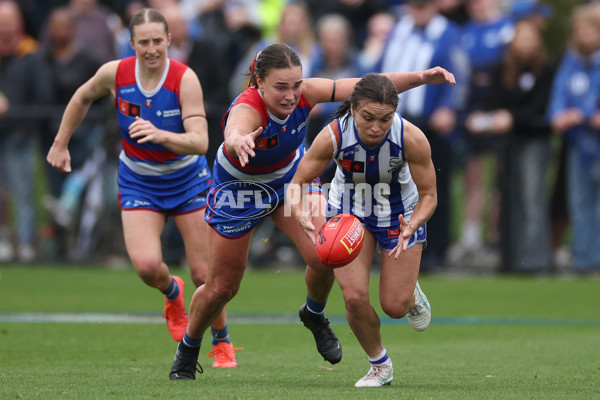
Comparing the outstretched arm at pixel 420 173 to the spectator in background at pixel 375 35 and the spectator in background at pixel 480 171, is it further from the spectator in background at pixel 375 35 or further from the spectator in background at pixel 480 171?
the spectator in background at pixel 375 35

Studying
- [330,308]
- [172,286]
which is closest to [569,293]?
[330,308]

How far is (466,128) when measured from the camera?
1477 cm

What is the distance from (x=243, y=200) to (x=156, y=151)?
1264 mm

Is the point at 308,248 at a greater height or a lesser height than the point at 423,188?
lesser

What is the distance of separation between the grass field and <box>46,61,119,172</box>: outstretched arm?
1.60 m

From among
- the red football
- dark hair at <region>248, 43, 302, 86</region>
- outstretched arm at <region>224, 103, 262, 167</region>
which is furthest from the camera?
dark hair at <region>248, 43, 302, 86</region>

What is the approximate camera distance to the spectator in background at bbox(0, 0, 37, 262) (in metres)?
15.3

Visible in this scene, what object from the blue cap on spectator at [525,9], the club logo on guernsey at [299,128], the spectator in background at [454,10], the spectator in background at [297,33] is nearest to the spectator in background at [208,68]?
the spectator in background at [297,33]

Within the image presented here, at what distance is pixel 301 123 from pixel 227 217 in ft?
2.74

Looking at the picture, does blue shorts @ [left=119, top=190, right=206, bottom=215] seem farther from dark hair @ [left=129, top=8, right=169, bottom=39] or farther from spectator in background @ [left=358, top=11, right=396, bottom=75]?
spectator in background @ [left=358, top=11, right=396, bottom=75]

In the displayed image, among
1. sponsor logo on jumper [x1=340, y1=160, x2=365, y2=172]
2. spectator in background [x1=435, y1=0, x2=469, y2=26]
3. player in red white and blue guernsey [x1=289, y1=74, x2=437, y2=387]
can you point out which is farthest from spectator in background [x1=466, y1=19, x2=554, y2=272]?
sponsor logo on jumper [x1=340, y1=160, x2=365, y2=172]

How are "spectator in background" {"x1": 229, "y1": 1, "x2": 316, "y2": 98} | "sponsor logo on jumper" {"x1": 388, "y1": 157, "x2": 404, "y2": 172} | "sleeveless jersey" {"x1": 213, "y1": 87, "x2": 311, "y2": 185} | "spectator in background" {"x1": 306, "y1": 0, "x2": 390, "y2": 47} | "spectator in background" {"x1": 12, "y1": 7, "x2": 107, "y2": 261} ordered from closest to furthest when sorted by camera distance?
1. "sponsor logo on jumper" {"x1": 388, "y1": 157, "x2": 404, "y2": 172}
2. "sleeveless jersey" {"x1": 213, "y1": 87, "x2": 311, "y2": 185}
3. "spectator in background" {"x1": 229, "y1": 1, "x2": 316, "y2": 98}
4. "spectator in background" {"x1": 12, "y1": 7, "x2": 107, "y2": 261}
5. "spectator in background" {"x1": 306, "y1": 0, "x2": 390, "y2": 47}

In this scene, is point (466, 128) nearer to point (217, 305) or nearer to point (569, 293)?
point (569, 293)

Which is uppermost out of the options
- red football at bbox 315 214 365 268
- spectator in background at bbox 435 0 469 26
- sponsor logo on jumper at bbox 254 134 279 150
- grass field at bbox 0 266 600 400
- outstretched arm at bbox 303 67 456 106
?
spectator in background at bbox 435 0 469 26
